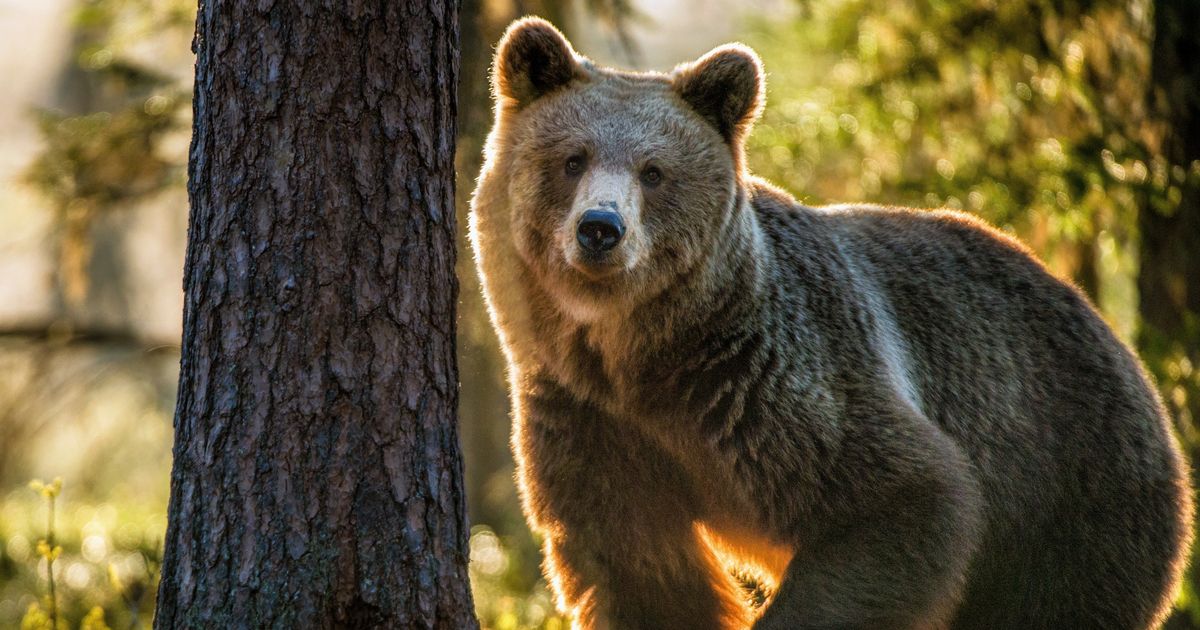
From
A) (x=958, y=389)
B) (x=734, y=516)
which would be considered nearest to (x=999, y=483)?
(x=958, y=389)

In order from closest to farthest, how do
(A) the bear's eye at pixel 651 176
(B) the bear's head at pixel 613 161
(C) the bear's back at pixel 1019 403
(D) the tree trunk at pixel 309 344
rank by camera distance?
(D) the tree trunk at pixel 309 344, (B) the bear's head at pixel 613 161, (A) the bear's eye at pixel 651 176, (C) the bear's back at pixel 1019 403

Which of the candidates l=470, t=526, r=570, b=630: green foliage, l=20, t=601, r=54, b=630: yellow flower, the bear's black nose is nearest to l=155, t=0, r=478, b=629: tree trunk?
the bear's black nose

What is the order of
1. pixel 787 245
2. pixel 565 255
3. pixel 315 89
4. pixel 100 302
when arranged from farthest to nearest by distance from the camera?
pixel 100 302
pixel 787 245
pixel 565 255
pixel 315 89

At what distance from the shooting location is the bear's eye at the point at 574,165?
4.07 metres

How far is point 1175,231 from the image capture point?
7227mm

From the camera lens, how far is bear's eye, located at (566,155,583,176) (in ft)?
13.3

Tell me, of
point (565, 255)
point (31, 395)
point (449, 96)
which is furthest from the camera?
point (31, 395)

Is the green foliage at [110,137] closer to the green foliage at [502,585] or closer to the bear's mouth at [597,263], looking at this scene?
the green foliage at [502,585]

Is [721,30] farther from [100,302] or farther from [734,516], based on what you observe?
[734,516]

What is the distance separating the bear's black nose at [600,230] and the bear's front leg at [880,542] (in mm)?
1090

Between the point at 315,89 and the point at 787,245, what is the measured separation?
77.1 inches

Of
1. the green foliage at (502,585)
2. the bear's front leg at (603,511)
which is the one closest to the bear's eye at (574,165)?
the bear's front leg at (603,511)

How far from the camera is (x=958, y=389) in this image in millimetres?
4773

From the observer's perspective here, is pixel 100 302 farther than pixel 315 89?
Yes
